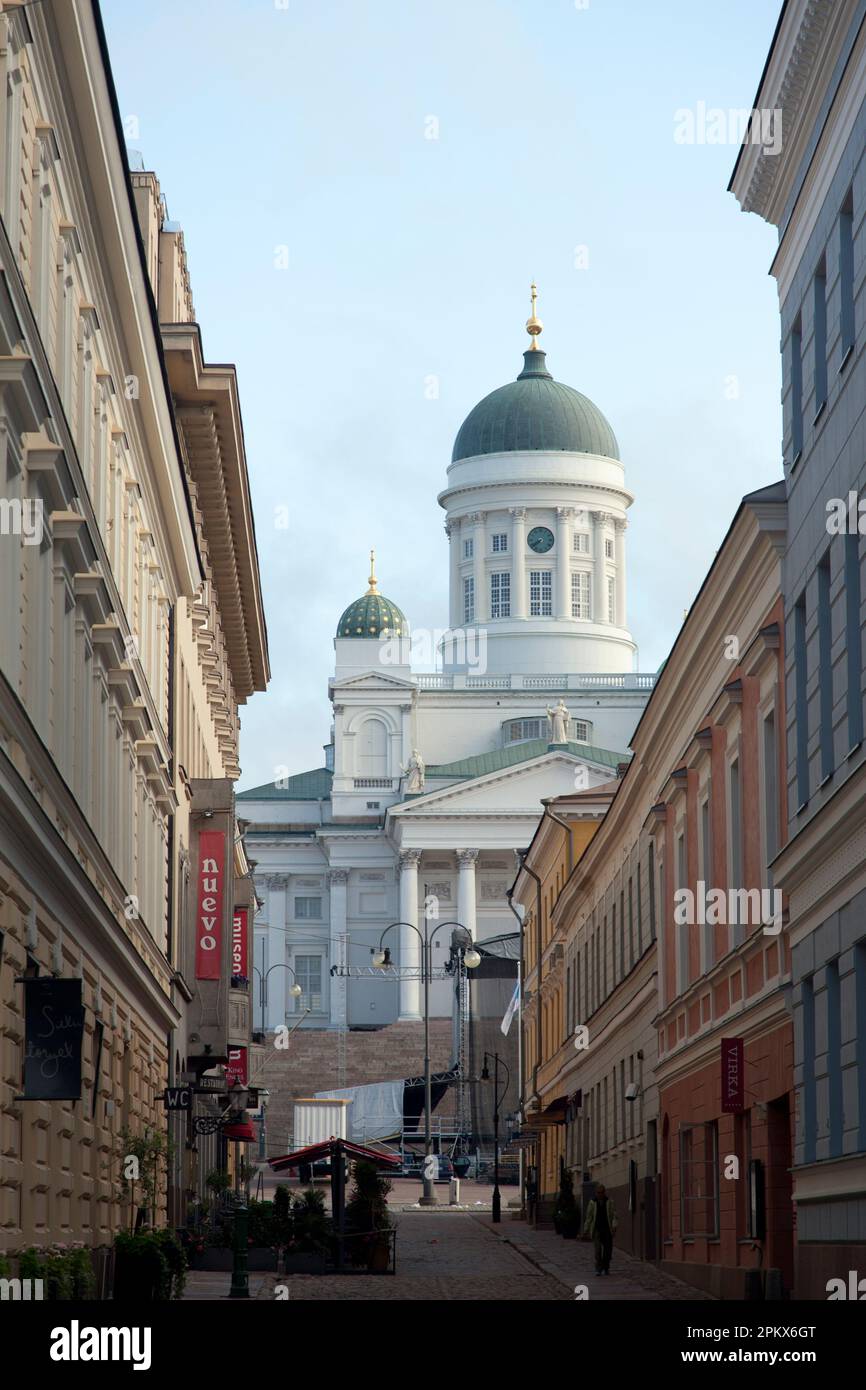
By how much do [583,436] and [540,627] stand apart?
1237cm

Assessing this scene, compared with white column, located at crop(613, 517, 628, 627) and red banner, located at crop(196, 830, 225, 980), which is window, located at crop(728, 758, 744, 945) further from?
white column, located at crop(613, 517, 628, 627)

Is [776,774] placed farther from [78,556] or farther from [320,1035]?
[320,1035]

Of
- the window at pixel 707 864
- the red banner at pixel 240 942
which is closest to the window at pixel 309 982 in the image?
the red banner at pixel 240 942

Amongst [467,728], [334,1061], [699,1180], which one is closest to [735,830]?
[699,1180]

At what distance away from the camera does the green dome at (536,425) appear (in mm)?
144625

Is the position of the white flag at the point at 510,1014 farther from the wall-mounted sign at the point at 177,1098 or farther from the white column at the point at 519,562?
the white column at the point at 519,562

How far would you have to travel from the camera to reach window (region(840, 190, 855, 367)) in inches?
839

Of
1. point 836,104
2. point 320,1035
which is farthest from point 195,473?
point 320,1035

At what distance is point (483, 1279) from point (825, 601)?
15701mm

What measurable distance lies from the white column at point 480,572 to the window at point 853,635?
4862 inches

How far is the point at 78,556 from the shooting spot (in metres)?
22.0

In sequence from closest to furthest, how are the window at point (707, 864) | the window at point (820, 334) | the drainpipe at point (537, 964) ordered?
the window at point (820, 334), the window at point (707, 864), the drainpipe at point (537, 964)

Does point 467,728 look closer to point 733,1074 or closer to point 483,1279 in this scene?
point 483,1279

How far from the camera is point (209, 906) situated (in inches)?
1594
